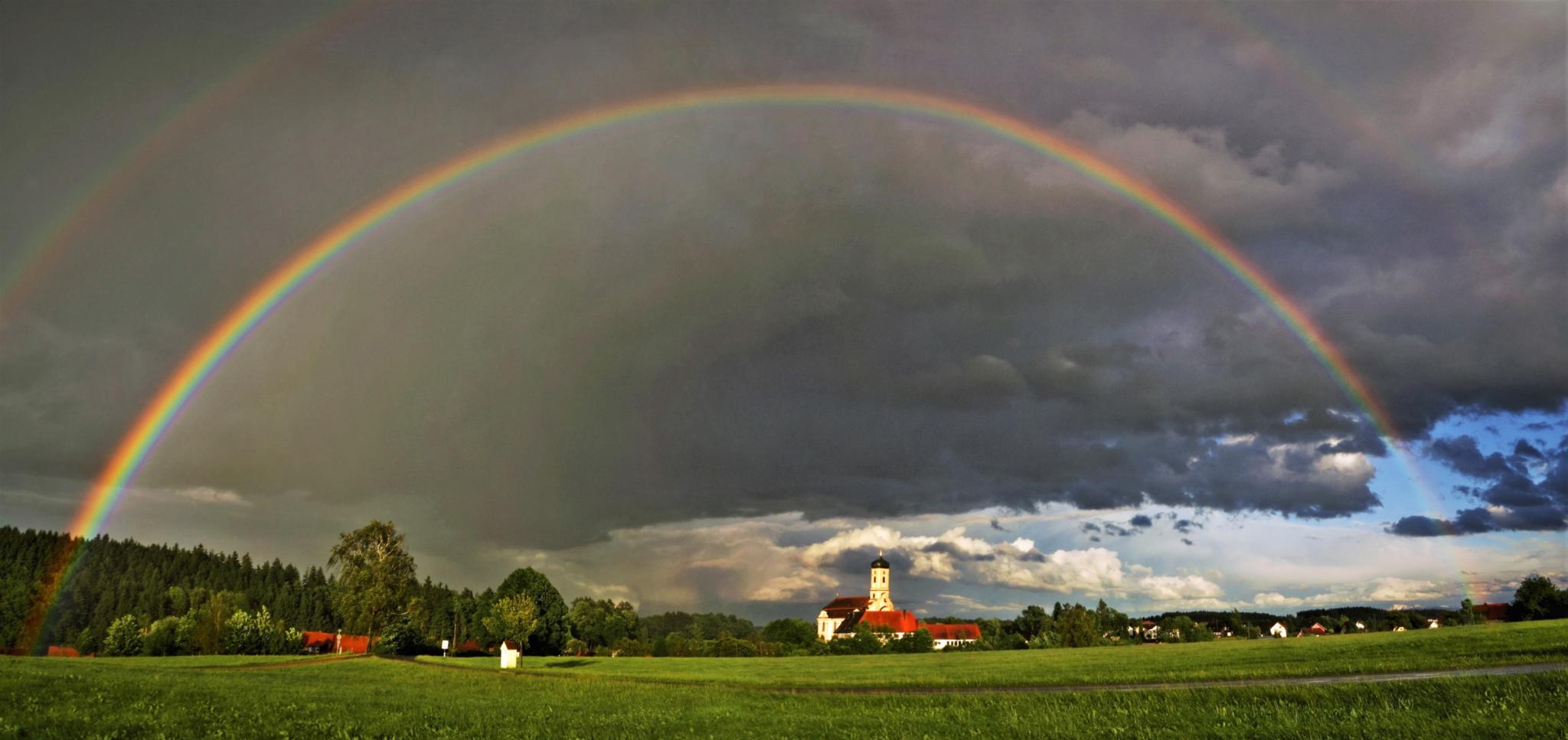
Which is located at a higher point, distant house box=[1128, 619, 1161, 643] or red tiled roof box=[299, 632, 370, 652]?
red tiled roof box=[299, 632, 370, 652]

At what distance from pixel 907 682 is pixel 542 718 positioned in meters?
19.2

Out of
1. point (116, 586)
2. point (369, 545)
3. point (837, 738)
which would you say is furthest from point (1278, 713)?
point (116, 586)

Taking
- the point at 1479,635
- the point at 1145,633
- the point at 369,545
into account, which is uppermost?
the point at 369,545

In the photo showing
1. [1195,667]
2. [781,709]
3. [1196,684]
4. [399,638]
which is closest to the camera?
[781,709]

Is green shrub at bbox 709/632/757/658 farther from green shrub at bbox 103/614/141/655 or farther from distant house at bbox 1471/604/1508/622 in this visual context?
distant house at bbox 1471/604/1508/622

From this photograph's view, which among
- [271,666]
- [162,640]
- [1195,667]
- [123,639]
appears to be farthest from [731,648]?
[1195,667]

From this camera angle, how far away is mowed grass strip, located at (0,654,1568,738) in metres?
A: 17.5

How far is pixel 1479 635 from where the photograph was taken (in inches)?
1917

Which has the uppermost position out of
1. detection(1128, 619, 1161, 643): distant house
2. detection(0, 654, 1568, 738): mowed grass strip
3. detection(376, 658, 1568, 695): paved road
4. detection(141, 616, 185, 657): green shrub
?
detection(0, 654, 1568, 738): mowed grass strip

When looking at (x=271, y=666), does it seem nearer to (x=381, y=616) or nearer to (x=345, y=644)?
(x=381, y=616)

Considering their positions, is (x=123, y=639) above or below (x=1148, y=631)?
above

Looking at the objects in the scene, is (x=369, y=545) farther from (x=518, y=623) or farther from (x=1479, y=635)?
(x=1479, y=635)

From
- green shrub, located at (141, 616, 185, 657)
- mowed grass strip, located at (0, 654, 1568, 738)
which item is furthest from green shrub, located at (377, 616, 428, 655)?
mowed grass strip, located at (0, 654, 1568, 738)

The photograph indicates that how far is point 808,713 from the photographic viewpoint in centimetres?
2447
